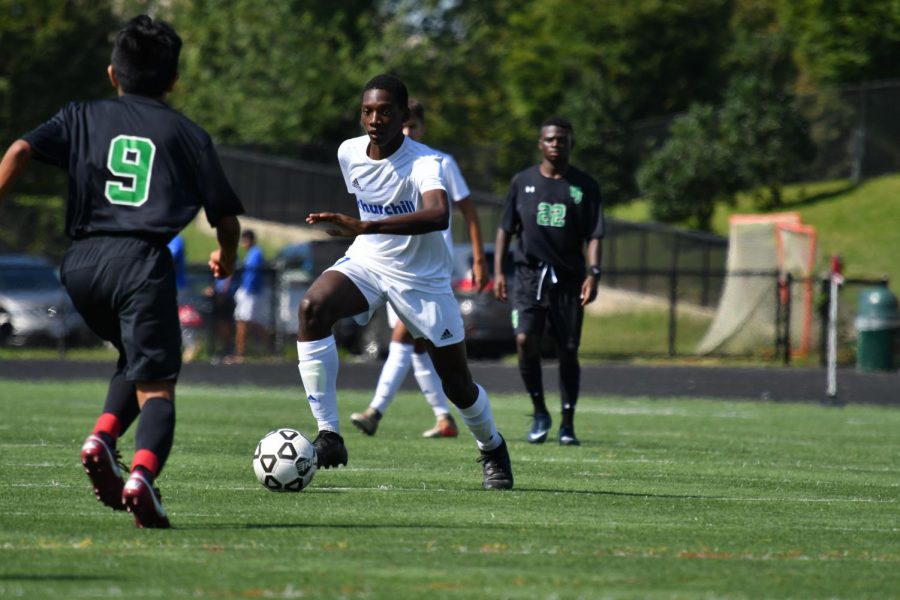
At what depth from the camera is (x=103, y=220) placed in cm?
651

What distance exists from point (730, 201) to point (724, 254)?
22.5 ft

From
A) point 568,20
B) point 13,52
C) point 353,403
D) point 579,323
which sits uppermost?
point 568,20

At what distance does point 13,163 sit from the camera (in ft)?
20.9

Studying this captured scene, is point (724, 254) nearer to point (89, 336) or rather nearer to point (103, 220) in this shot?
point (89, 336)

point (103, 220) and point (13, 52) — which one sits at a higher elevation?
point (13, 52)

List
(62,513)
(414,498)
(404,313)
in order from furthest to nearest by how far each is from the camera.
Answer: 1. (404,313)
2. (414,498)
3. (62,513)

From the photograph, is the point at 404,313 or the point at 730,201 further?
the point at 730,201

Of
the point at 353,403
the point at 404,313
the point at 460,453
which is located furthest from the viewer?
the point at 353,403

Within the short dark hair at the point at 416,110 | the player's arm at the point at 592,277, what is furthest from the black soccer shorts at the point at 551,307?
the short dark hair at the point at 416,110

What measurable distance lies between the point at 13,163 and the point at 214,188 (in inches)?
30.3

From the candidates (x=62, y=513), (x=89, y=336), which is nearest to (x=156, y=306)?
(x=62, y=513)

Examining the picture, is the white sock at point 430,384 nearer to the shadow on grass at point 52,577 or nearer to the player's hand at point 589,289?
the player's hand at point 589,289

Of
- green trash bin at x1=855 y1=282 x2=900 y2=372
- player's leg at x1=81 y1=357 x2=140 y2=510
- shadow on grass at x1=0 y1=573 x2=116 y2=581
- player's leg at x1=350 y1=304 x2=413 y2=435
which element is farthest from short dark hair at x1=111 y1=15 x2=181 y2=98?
green trash bin at x1=855 y1=282 x2=900 y2=372

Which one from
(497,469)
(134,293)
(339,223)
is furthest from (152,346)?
(497,469)
